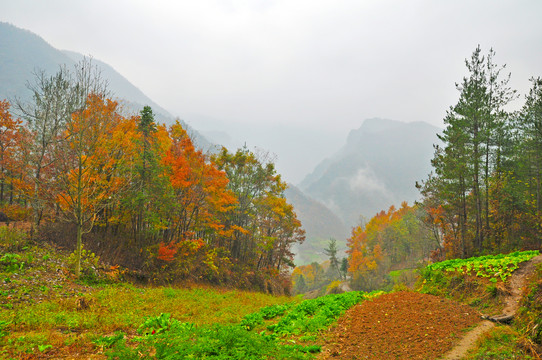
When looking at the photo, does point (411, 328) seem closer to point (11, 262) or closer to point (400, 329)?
point (400, 329)

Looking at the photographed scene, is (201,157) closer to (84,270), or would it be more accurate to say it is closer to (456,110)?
(84,270)

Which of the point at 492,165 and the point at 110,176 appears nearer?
the point at 110,176

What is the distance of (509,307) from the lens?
10477 millimetres

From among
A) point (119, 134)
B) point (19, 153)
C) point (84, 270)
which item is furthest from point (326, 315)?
point (19, 153)

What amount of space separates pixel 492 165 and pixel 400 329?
2446cm

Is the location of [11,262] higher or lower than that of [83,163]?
lower

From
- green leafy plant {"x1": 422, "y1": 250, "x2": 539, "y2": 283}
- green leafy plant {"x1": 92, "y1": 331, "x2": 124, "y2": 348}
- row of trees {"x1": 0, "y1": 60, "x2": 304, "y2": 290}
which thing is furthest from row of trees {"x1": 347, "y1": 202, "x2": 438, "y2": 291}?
green leafy plant {"x1": 92, "y1": 331, "x2": 124, "y2": 348}

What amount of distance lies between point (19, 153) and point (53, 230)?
11883 millimetres

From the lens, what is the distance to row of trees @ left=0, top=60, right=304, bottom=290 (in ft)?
46.3

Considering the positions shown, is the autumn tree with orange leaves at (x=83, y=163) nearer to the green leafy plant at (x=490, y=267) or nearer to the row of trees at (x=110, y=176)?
the row of trees at (x=110, y=176)

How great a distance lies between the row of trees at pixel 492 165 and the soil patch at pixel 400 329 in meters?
14.7

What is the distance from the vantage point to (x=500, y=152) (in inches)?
930

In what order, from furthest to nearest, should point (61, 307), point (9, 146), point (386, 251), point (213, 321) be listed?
→ point (386, 251) < point (9, 146) < point (213, 321) < point (61, 307)

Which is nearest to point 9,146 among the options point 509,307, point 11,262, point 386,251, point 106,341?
point 11,262
